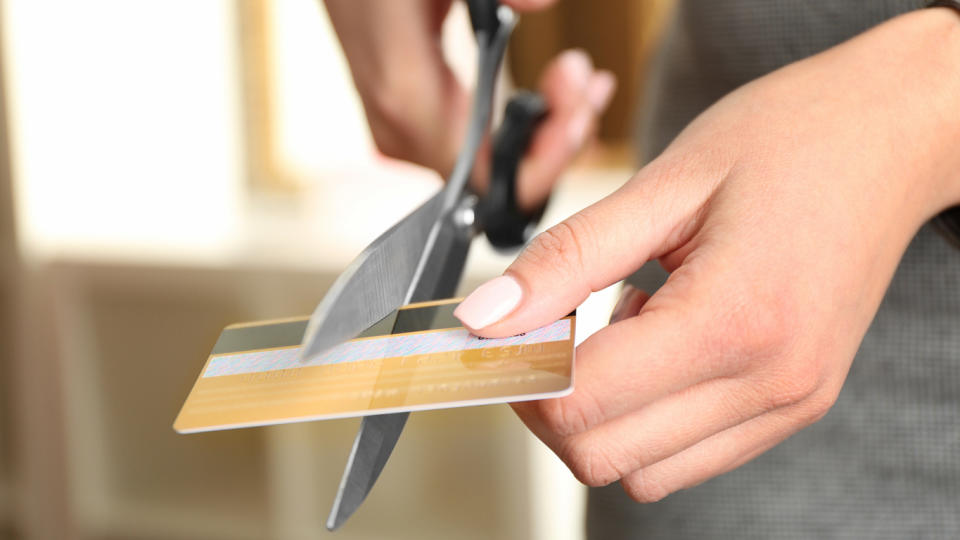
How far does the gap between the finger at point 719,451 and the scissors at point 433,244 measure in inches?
4.6

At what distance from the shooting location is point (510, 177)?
706 millimetres

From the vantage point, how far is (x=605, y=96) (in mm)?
821

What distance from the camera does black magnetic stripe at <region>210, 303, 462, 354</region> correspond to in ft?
1.34

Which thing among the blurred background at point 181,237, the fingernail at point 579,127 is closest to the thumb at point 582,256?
the fingernail at point 579,127

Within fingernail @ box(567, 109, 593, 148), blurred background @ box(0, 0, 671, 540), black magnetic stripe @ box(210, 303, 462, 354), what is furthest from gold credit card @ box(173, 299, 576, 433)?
blurred background @ box(0, 0, 671, 540)

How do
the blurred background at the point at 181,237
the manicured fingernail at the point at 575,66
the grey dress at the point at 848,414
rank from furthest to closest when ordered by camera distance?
the blurred background at the point at 181,237, the manicured fingernail at the point at 575,66, the grey dress at the point at 848,414

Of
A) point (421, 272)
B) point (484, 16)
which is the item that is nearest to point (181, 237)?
point (484, 16)

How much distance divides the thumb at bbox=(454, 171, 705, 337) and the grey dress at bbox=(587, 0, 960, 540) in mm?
223

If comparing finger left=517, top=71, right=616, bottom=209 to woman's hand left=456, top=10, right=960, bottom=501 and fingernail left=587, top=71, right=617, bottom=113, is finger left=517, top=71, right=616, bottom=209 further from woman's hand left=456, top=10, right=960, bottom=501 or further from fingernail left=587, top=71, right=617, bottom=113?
woman's hand left=456, top=10, right=960, bottom=501

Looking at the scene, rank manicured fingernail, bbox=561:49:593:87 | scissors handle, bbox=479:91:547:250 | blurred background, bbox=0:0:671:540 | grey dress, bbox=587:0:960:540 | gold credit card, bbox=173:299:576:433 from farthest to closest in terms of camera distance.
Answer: blurred background, bbox=0:0:671:540, manicured fingernail, bbox=561:49:593:87, scissors handle, bbox=479:91:547:250, grey dress, bbox=587:0:960:540, gold credit card, bbox=173:299:576:433

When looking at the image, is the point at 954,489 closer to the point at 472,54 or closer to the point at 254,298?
the point at 472,54

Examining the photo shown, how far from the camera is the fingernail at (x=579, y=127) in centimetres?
75

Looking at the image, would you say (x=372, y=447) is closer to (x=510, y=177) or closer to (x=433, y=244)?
(x=433, y=244)

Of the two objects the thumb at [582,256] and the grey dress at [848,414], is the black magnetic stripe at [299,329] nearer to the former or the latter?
the thumb at [582,256]
